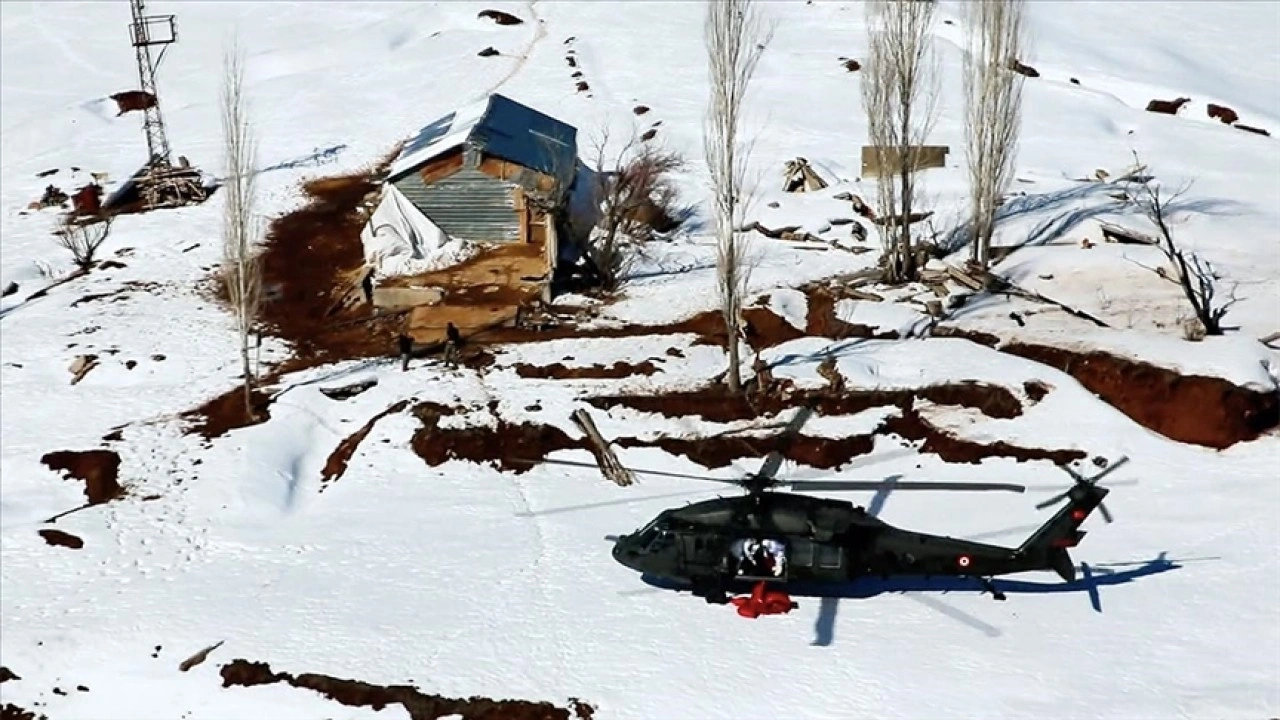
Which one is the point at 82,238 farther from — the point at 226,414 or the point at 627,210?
the point at 627,210

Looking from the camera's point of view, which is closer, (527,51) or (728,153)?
(728,153)

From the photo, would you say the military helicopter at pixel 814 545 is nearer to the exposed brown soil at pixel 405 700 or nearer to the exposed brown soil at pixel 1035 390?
the exposed brown soil at pixel 405 700

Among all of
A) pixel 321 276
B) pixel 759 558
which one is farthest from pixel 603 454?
pixel 321 276

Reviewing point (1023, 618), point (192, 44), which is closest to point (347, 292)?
point (1023, 618)

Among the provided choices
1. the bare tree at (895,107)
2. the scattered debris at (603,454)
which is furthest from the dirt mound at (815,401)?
the bare tree at (895,107)

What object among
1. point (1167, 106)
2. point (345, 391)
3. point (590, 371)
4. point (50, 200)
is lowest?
point (50, 200)

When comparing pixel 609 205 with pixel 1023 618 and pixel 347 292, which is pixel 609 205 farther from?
pixel 1023 618
